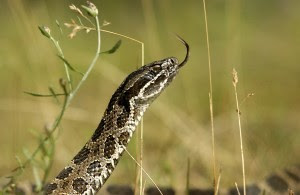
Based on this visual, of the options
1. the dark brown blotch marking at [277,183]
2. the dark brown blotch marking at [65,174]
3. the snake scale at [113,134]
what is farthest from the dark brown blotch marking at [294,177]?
the dark brown blotch marking at [65,174]

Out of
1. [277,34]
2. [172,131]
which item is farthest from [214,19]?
[172,131]

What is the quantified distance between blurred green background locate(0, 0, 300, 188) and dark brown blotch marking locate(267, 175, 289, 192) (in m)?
0.18

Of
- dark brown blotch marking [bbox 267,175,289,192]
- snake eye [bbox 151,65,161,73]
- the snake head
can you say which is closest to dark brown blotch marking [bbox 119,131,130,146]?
the snake head

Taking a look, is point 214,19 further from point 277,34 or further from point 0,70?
point 0,70

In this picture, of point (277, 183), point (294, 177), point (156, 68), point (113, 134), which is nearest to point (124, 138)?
point (113, 134)

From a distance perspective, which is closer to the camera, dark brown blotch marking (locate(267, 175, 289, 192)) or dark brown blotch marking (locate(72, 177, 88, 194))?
dark brown blotch marking (locate(72, 177, 88, 194))

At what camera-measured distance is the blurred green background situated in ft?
28.0

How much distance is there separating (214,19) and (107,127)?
11.5 m

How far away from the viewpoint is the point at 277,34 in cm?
1650

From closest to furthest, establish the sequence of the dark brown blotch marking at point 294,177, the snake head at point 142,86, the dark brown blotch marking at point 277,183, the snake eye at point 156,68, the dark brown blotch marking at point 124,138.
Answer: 1. the dark brown blotch marking at point 124,138
2. the snake head at point 142,86
3. the snake eye at point 156,68
4. the dark brown blotch marking at point 277,183
5. the dark brown blotch marking at point 294,177

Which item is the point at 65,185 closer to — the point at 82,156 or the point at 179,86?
the point at 82,156

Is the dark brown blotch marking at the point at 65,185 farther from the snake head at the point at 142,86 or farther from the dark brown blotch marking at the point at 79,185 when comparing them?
the snake head at the point at 142,86

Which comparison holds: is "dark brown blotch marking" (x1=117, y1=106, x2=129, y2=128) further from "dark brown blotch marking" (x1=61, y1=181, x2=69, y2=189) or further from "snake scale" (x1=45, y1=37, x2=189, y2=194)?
"dark brown blotch marking" (x1=61, y1=181, x2=69, y2=189)

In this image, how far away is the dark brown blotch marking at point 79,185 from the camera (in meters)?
5.68
